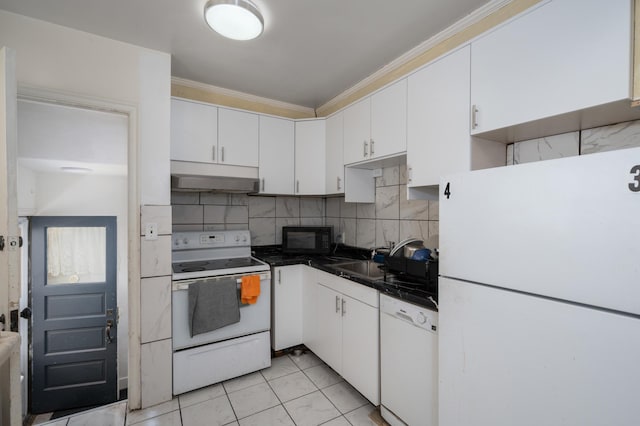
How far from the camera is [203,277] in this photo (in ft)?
6.66

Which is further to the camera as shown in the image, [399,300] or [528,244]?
[399,300]

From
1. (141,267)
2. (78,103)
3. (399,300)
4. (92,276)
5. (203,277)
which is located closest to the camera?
(399,300)

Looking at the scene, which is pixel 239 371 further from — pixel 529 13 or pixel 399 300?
pixel 529 13

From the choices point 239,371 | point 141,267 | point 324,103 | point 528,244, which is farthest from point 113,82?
point 528,244

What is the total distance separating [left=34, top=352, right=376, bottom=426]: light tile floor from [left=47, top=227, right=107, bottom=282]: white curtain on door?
6.05 ft

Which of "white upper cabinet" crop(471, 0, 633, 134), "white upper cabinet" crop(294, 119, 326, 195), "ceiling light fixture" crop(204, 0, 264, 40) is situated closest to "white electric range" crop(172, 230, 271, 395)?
"white upper cabinet" crop(294, 119, 326, 195)

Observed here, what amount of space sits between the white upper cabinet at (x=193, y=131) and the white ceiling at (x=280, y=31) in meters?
0.29

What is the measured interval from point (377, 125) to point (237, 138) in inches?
49.1

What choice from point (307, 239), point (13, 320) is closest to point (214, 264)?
point (307, 239)

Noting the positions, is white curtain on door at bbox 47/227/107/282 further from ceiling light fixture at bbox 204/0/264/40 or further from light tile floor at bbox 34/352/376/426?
ceiling light fixture at bbox 204/0/264/40

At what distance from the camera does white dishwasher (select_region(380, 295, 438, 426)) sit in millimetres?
1381

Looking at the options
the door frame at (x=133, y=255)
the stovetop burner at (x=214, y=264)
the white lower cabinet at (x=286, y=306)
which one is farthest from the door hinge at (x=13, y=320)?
the white lower cabinet at (x=286, y=306)

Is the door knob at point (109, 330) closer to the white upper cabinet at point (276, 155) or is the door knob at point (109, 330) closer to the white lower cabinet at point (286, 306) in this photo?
the white lower cabinet at point (286, 306)

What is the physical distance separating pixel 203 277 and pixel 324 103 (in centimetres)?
209
